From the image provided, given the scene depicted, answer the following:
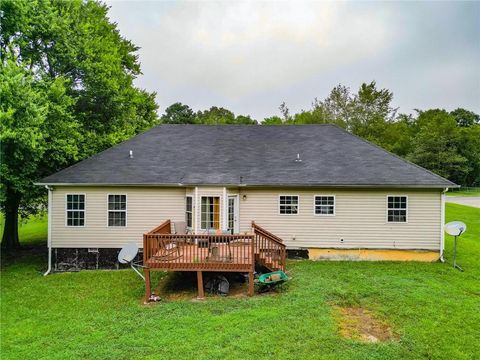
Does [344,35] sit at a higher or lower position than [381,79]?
lower

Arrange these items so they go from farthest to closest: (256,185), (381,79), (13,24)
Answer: (381,79), (256,185), (13,24)

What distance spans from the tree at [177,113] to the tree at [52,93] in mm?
37120

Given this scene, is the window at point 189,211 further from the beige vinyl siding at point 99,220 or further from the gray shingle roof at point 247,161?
the gray shingle roof at point 247,161

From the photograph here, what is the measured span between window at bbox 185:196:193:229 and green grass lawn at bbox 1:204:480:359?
2.77 meters

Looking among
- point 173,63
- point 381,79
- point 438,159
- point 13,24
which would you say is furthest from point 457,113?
→ point 13,24

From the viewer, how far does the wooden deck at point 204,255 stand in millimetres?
8703

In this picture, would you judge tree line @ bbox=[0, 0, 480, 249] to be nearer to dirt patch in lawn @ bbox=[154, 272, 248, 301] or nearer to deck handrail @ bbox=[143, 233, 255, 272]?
deck handrail @ bbox=[143, 233, 255, 272]

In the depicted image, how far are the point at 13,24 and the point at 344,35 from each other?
18772 mm

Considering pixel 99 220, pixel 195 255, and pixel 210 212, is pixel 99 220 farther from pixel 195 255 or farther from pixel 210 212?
pixel 195 255

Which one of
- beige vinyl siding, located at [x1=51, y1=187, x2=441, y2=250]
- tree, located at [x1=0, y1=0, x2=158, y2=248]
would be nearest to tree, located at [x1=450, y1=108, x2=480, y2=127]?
beige vinyl siding, located at [x1=51, y1=187, x2=441, y2=250]

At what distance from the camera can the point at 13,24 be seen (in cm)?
1095

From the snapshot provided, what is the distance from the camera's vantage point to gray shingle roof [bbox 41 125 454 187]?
11.8 meters

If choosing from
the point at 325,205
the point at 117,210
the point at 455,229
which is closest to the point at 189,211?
the point at 117,210

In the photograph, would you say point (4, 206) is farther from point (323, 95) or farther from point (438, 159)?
point (438, 159)
